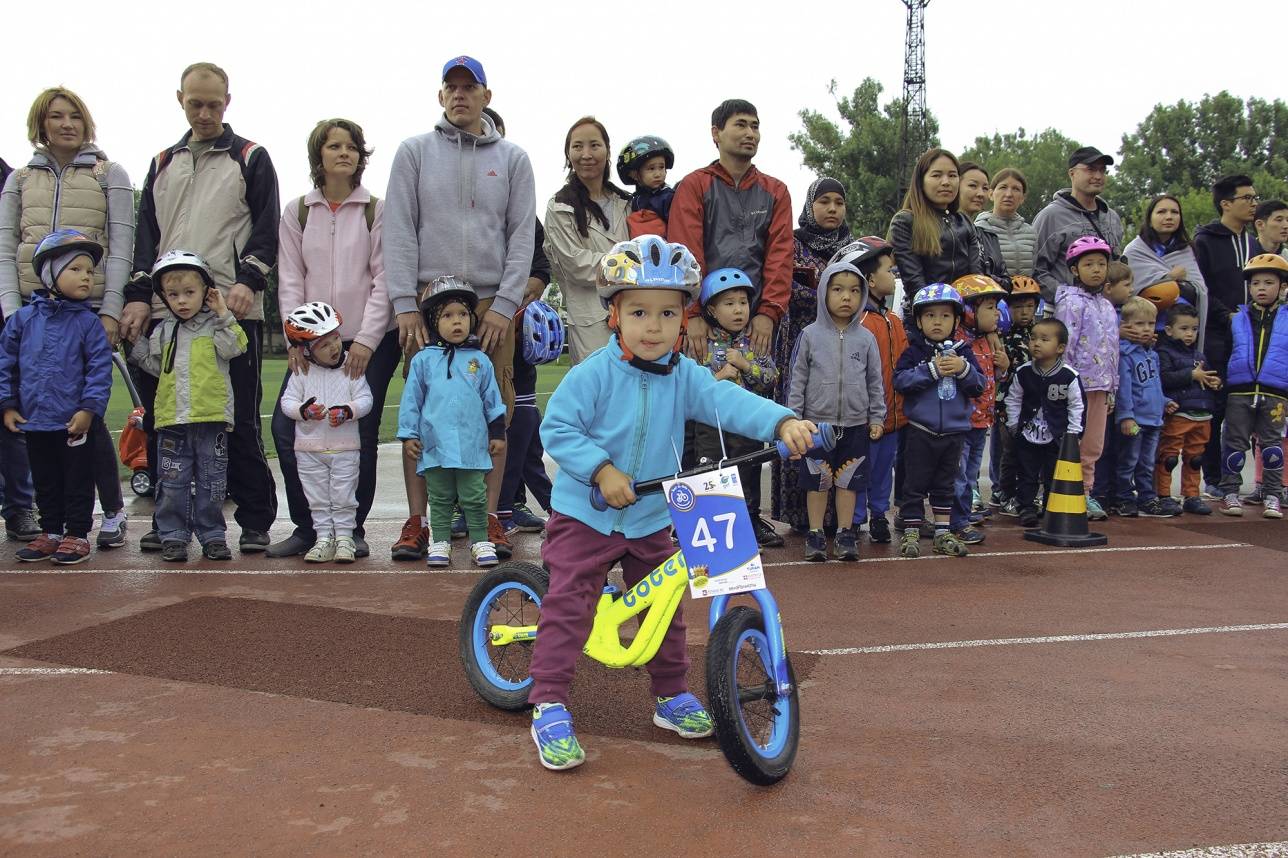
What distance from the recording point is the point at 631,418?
13.1ft

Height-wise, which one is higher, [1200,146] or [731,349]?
[1200,146]

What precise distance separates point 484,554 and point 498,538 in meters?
0.53

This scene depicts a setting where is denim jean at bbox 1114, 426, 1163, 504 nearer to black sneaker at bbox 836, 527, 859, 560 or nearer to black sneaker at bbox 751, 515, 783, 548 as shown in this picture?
black sneaker at bbox 836, 527, 859, 560

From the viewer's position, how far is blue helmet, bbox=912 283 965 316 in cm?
743

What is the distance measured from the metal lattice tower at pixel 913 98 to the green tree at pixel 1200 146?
1593 cm

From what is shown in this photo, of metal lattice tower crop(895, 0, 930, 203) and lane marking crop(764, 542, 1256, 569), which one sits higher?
metal lattice tower crop(895, 0, 930, 203)

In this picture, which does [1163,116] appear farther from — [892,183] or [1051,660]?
[1051,660]

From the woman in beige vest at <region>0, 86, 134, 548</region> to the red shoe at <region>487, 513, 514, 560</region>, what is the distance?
2.55 meters

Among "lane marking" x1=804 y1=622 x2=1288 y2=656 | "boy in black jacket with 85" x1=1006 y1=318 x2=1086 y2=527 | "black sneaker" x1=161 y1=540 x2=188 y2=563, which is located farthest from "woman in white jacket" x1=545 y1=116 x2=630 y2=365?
"boy in black jacket with 85" x1=1006 y1=318 x2=1086 y2=527

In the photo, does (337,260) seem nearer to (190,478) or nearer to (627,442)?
(190,478)

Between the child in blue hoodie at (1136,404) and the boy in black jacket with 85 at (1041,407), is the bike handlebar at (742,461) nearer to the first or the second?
the boy in black jacket with 85 at (1041,407)

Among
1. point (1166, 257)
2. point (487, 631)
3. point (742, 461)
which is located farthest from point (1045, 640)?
point (1166, 257)

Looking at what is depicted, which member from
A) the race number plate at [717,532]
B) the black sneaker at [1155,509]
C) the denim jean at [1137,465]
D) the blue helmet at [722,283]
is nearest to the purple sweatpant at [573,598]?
the race number plate at [717,532]

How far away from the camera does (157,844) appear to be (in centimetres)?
314
